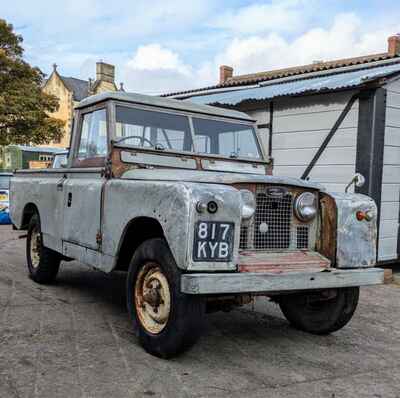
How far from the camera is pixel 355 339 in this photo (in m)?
4.57

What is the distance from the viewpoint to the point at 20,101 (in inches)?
857

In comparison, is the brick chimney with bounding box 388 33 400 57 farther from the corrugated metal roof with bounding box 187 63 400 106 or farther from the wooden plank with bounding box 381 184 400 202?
the wooden plank with bounding box 381 184 400 202

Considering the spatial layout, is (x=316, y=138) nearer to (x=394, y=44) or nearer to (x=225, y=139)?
(x=225, y=139)

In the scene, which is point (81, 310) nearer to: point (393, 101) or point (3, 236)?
point (393, 101)

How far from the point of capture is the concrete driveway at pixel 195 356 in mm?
3301

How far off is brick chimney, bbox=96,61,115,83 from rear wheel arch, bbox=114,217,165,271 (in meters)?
49.8

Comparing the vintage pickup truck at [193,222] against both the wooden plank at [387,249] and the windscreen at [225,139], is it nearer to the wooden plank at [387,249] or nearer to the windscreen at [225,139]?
the windscreen at [225,139]

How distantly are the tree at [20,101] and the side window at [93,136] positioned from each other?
17.1m

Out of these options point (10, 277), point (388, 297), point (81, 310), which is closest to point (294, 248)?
point (81, 310)

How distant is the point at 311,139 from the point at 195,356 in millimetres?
5199

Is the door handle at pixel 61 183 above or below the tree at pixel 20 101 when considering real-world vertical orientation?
below

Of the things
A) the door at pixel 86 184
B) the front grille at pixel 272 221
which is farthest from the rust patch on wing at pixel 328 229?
the door at pixel 86 184

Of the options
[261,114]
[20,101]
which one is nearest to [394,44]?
[20,101]

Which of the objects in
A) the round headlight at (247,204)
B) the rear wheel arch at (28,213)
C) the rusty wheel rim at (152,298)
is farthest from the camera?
the rear wheel arch at (28,213)
